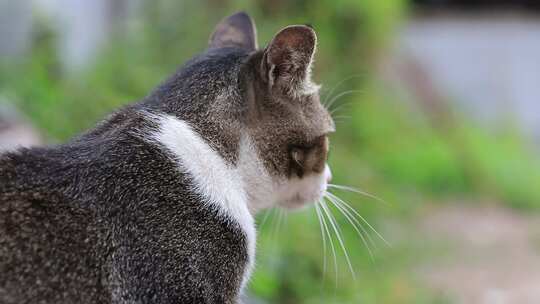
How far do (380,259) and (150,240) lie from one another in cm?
317

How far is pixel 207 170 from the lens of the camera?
79.8 inches

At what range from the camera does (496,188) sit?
7.21 m

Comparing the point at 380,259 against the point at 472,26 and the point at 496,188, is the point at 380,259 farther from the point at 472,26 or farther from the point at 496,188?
the point at 472,26

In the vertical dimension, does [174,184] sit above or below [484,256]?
above

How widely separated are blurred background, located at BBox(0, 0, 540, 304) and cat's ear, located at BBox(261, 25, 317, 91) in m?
0.58

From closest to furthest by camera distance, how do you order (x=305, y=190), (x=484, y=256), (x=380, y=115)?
(x=305, y=190) < (x=484, y=256) < (x=380, y=115)

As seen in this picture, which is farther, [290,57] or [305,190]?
[305,190]

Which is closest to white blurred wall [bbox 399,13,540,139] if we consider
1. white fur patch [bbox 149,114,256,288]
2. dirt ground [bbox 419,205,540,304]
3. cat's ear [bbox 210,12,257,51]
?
dirt ground [bbox 419,205,540,304]

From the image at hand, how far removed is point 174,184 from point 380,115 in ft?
17.0

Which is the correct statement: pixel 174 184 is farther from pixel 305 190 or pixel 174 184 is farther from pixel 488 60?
pixel 488 60

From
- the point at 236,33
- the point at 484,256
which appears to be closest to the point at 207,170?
the point at 236,33

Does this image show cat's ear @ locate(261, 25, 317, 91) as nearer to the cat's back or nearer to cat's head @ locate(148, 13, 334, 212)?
cat's head @ locate(148, 13, 334, 212)

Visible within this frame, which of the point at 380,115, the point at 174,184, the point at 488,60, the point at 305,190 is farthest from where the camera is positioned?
the point at 488,60

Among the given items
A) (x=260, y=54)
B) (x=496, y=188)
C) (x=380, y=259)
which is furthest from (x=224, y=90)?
(x=496, y=188)
